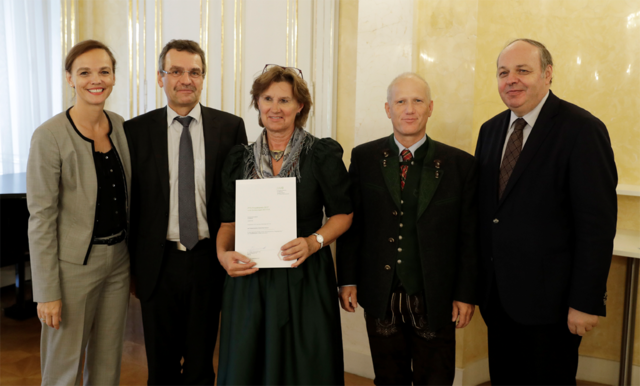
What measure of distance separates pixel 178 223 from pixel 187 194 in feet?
0.45

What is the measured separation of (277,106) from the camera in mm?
1889

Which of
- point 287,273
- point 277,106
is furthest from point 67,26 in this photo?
point 287,273

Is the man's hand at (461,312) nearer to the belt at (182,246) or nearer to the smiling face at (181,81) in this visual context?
the belt at (182,246)

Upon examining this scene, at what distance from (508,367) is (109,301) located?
5.99 ft

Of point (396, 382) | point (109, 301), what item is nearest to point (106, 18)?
point (109, 301)

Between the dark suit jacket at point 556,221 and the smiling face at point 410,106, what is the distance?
0.41m

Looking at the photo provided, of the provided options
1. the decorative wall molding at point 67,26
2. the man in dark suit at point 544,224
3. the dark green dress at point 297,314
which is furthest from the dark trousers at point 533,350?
the decorative wall molding at point 67,26

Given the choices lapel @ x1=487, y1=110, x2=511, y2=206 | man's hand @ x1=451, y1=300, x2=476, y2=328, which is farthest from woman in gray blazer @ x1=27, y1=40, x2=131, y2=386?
lapel @ x1=487, y1=110, x2=511, y2=206

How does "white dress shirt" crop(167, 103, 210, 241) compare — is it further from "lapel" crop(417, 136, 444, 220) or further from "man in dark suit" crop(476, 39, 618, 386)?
"man in dark suit" crop(476, 39, 618, 386)

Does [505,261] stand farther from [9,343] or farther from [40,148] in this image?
[9,343]

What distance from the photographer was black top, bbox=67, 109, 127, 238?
2.07 metres

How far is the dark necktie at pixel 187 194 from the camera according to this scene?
81.0 inches

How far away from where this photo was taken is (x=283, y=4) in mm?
3555

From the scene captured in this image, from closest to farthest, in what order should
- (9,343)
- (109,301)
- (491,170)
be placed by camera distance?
1. (491,170)
2. (109,301)
3. (9,343)
